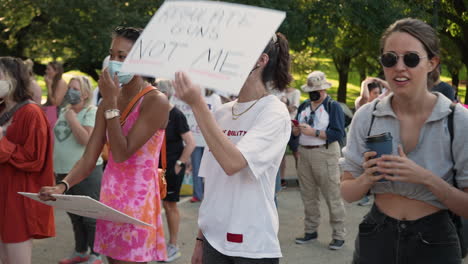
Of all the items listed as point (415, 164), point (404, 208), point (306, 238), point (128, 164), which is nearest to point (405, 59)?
point (415, 164)

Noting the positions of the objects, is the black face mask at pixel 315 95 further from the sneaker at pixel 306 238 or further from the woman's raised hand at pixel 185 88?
the woman's raised hand at pixel 185 88

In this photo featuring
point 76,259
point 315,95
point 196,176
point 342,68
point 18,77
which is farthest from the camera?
point 342,68

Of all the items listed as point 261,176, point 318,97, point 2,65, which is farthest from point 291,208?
point 261,176

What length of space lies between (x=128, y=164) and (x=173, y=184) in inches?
132

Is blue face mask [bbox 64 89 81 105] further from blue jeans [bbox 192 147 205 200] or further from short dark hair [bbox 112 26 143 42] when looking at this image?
blue jeans [bbox 192 147 205 200]

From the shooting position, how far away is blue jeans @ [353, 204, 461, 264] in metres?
2.67

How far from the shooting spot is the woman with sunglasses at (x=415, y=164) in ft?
8.56

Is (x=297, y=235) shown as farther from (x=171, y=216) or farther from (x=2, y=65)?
(x=2, y=65)

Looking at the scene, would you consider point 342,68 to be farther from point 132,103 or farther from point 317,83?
point 132,103

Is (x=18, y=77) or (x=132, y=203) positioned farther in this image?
(x=18, y=77)

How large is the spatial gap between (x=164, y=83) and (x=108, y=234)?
4.51 m

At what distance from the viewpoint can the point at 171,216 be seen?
22.9 feet

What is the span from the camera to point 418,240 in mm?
2674

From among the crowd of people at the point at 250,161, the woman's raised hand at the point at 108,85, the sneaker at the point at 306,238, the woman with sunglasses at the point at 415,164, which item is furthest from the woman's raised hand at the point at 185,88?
the sneaker at the point at 306,238
